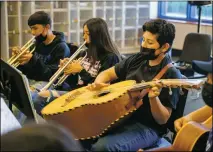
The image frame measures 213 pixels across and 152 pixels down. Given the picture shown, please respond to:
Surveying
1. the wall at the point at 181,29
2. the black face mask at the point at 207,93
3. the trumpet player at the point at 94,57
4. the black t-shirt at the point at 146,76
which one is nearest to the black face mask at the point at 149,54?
the black t-shirt at the point at 146,76

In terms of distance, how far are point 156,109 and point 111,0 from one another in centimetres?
443

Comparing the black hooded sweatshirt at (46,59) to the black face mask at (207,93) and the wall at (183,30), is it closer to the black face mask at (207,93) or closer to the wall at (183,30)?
the black face mask at (207,93)

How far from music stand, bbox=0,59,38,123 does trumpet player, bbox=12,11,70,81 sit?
32.1 inches

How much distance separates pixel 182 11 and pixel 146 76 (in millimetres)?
5060

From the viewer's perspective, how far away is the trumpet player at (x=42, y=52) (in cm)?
280

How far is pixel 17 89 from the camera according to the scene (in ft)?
5.98

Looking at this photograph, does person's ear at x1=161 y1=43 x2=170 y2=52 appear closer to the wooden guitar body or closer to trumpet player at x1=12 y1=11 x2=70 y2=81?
the wooden guitar body

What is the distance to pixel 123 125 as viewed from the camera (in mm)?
1944

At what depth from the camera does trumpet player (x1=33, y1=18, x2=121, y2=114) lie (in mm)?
2426

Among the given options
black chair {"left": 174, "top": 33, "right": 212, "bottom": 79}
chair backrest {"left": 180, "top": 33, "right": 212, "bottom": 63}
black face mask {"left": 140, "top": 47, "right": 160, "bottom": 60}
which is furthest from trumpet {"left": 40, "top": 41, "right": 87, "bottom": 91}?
chair backrest {"left": 180, "top": 33, "right": 212, "bottom": 63}

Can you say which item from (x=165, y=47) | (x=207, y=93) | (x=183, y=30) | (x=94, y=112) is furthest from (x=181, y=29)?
(x=207, y=93)

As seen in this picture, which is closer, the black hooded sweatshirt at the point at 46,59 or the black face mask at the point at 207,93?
the black face mask at the point at 207,93

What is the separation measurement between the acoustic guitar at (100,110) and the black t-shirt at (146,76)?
0.39ft

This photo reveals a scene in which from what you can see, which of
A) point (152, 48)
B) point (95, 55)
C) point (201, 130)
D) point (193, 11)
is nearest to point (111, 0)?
point (193, 11)
